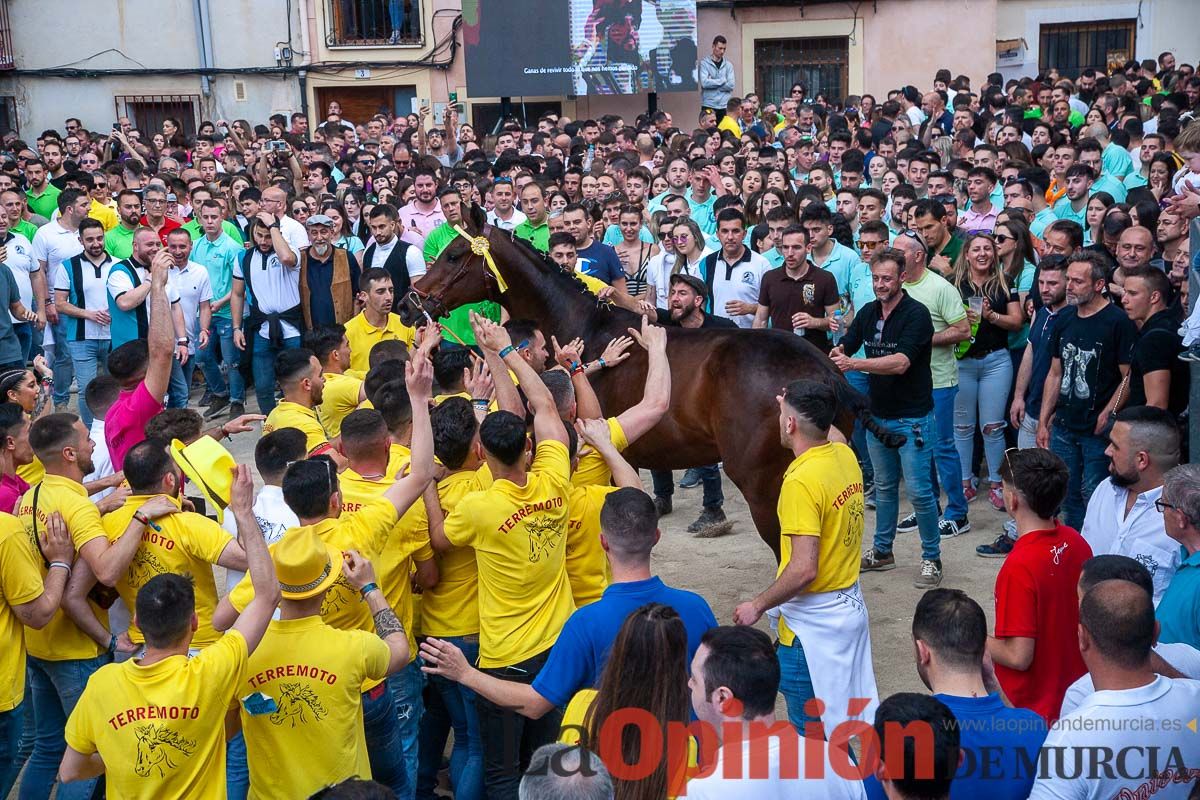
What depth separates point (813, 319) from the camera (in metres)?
8.40

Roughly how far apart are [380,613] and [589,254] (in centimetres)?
556

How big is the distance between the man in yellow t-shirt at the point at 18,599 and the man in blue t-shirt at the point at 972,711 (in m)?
3.10

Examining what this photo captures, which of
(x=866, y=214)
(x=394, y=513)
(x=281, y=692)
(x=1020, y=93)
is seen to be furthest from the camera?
(x=1020, y=93)

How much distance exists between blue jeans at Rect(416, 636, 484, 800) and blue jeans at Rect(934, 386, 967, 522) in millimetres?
4020

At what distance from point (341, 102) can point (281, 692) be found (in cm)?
2269

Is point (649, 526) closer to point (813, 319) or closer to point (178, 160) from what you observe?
point (813, 319)

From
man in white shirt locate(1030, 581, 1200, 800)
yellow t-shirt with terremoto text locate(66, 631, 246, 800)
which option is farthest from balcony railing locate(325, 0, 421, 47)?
man in white shirt locate(1030, 581, 1200, 800)

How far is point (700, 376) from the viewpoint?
22.8 ft

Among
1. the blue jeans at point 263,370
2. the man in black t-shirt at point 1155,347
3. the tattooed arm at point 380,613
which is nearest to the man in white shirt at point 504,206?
the blue jeans at point 263,370

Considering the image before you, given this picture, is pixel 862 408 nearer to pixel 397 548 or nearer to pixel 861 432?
pixel 861 432

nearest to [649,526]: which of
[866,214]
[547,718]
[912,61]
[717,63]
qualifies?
[547,718]

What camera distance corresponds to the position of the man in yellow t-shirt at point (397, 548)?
4703 mm

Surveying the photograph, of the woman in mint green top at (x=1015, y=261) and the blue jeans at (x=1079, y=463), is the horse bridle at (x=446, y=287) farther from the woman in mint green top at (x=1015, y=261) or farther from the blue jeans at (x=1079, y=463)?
the blue jeans at (x=1079, y=463)

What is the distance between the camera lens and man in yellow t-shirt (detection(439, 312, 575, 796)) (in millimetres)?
4465
